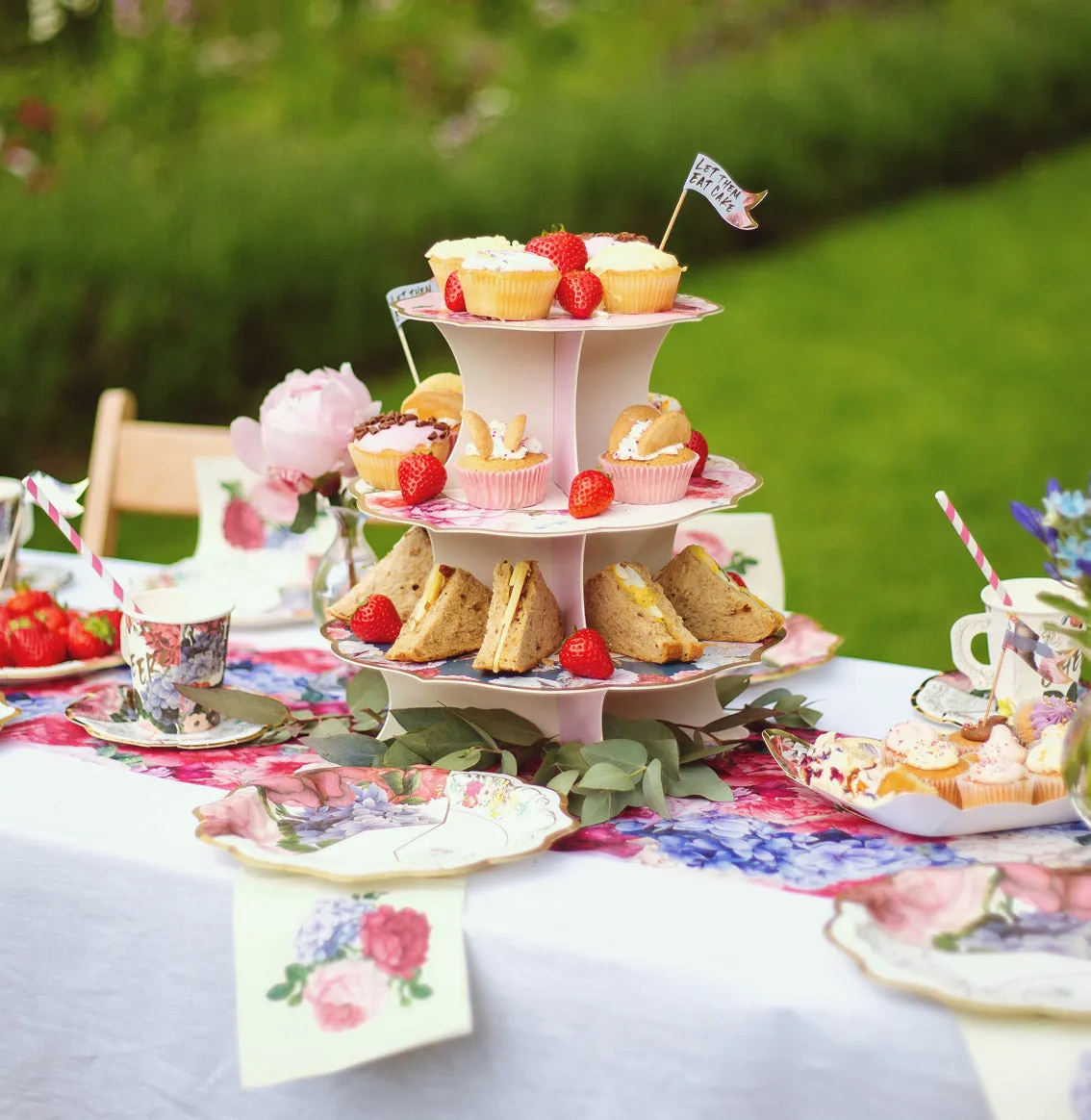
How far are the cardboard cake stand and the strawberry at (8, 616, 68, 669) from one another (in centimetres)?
45

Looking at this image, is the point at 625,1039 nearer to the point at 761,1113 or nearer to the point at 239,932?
the point at 761,1113

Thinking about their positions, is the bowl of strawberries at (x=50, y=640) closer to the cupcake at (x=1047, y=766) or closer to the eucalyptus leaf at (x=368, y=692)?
the eucalyptus leaf at (x=368, y=692)

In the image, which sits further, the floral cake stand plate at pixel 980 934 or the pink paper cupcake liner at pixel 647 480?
the pink paper cupcake liner at pixel 647 480

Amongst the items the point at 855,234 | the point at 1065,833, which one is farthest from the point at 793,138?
the point at 1065,833

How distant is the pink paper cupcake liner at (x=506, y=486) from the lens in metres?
1.58

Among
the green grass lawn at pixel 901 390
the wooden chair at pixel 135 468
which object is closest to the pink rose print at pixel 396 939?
the wooden chair at pixel 135 468

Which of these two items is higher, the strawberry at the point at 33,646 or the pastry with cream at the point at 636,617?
the pastry with cream at the point at 636,617

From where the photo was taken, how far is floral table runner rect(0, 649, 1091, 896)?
1393 millimetres

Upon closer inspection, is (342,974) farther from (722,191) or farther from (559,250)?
(722,191)

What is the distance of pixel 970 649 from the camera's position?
64.6 inches

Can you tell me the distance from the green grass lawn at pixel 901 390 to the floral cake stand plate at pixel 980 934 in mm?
3348

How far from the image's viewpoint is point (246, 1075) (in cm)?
124

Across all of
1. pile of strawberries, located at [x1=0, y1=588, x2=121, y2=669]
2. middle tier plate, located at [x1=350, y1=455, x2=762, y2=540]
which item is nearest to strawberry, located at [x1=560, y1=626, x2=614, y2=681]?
middle tier plate, located at [x1=350, y1=455, x2=762, y2=540]

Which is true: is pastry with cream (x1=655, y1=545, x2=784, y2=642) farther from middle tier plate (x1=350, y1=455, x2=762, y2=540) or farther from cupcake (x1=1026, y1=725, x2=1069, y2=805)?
cupcake (x1=1026, y1=725, x2=1069, y2=805)
